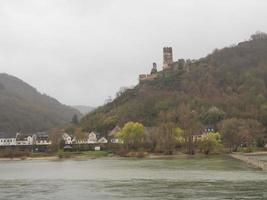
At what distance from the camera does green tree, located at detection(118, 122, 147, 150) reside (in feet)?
473

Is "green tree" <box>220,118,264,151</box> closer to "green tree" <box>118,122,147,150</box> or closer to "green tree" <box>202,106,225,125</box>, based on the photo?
"green tree" <box>118,122,147,150</box>

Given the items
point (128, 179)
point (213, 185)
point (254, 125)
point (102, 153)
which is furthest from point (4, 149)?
point (213, 185)

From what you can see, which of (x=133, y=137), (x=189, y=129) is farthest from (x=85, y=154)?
(x=189, y=129)

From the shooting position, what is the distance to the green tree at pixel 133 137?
144125 mm

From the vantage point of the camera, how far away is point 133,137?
145250 mm

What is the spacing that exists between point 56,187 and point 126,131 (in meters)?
94.7

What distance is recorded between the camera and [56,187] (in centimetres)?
5225

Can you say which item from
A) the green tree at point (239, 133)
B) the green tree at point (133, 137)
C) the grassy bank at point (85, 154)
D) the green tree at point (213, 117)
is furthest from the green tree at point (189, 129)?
the green tree at point (213, 117)

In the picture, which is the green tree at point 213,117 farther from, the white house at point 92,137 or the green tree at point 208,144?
the green tree at point 208,144

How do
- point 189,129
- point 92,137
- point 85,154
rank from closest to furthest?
point 189,129, point 85,154, point 92,137

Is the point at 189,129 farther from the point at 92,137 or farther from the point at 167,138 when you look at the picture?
the point at 92,137

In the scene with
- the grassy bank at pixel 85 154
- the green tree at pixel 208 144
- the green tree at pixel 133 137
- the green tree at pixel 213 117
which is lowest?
the grassy bank at pixel 85 154

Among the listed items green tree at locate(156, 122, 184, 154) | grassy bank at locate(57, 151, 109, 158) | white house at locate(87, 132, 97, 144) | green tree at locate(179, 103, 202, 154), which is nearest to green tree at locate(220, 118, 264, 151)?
green tree at locate(179, 103, 202, 154)

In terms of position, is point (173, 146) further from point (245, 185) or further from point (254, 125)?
point (245, 185)
